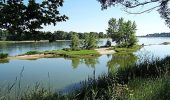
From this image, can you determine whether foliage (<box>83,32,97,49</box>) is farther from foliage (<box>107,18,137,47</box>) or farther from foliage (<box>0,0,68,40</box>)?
foliage (<box>0,0,68,40</box>)

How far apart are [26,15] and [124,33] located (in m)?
107

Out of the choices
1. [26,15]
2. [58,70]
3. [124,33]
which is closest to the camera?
[26,15]

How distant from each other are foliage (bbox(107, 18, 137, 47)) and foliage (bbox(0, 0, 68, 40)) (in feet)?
323

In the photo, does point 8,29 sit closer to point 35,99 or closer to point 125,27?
point 35,99

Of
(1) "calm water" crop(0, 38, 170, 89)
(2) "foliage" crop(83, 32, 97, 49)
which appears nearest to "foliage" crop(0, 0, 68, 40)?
(1) "calm water" crop(0, 38, 170, 89)

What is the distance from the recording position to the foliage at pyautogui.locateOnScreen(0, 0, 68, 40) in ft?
15.3

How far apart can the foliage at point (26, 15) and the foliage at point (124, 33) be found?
98.5 metres

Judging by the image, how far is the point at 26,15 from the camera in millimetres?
4871

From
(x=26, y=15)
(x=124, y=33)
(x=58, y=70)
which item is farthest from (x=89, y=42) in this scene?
(x=26, y=15)

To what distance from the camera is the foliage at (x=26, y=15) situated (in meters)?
4.67

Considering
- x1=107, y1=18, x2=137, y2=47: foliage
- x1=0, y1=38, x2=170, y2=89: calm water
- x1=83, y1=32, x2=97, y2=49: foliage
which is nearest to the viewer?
x1=0, y1=38, x2=170, y2=89: calm water

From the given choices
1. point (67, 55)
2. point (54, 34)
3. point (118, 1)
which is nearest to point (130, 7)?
point (118, 1)

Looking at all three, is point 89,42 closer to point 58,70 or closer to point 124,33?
point 124,33

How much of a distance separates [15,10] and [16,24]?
217 mm
